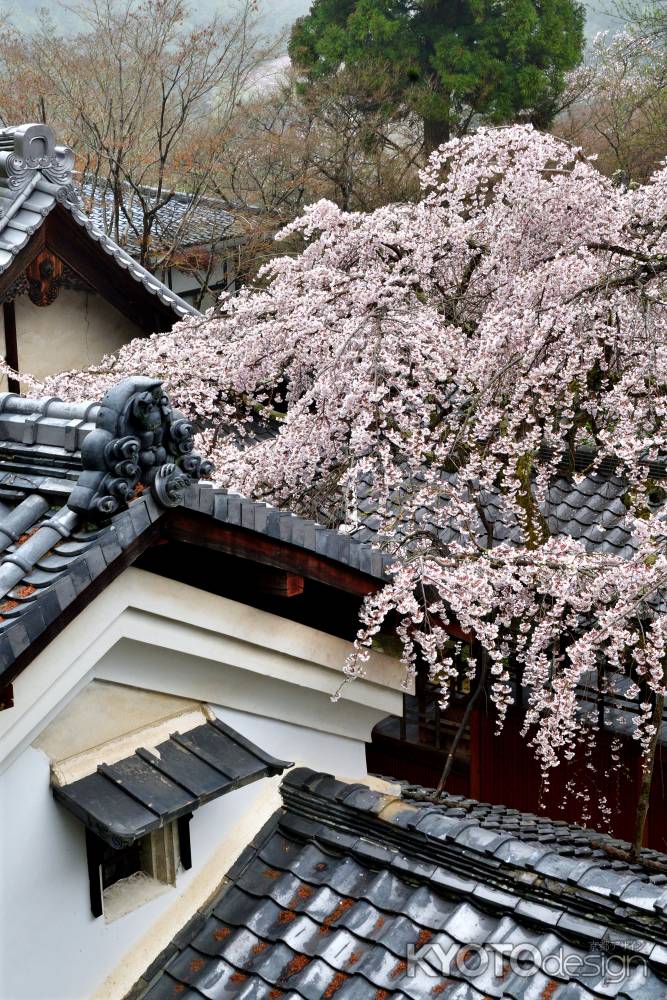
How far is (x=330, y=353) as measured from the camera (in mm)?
8945

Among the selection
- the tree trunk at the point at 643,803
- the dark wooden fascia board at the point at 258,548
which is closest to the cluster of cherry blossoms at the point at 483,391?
the tree trunk at the point at 643,803

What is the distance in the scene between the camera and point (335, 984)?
3.34m

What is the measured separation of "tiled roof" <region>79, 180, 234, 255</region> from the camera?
21.4m

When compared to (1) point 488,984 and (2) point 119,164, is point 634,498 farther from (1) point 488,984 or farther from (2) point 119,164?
(2) point 119,164

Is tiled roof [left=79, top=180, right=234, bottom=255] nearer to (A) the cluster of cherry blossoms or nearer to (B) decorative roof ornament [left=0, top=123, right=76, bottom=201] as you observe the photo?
(B) decorative roof ornament [left=0, top=123, right=76, bottom=201]

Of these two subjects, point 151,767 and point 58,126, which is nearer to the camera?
point 151,767

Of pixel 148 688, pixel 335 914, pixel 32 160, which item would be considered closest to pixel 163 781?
pixel 148 688

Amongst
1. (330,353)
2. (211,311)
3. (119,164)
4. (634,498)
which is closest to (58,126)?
(119,164)

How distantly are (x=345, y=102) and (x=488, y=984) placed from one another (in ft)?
77.8

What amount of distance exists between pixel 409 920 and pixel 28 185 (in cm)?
953

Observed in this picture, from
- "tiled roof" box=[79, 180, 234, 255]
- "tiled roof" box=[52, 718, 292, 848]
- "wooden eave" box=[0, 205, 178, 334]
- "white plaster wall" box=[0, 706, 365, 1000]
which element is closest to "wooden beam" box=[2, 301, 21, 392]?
"wooden eave" box=[0, 205, 178, 334]

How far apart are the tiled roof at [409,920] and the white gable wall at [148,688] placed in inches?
5.7

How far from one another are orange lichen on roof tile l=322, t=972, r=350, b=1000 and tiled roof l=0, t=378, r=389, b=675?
1.67m

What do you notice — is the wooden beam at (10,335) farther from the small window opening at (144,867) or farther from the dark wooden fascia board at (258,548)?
the small window opening at (144,867)
